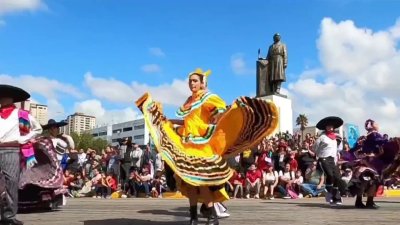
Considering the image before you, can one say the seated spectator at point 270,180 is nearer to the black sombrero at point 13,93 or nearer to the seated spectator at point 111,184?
the seated spectator at point 111,184

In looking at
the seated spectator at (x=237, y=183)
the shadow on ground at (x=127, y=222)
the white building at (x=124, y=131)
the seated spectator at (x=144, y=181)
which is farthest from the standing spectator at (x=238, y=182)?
the white building at (x=124, y=131)

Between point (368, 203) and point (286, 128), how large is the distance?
14.8 m

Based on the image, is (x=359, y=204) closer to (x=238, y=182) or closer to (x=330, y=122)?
(x=330, y=122)

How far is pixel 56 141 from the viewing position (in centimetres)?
1017


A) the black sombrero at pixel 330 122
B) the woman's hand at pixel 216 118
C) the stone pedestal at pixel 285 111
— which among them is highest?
the stone pedestal at pixel 285 111

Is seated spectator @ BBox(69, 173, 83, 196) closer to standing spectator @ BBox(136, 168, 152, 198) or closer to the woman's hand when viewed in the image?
standing spectator @ BBox(136, 168, 152, 198)

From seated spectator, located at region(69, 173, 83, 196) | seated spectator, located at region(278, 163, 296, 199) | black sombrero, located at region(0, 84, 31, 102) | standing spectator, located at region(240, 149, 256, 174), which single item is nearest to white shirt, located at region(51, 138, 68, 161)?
black sombrero, located at region(0, 84, 31, 102)

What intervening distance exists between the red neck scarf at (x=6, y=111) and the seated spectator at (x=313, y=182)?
10446mm

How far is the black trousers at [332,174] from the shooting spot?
11211 millimetres

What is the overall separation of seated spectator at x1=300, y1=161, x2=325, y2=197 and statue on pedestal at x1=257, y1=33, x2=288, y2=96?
34.1 feet

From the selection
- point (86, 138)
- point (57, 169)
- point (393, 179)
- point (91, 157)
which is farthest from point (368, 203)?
point (86, 138)

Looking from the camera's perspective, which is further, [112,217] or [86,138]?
[86,138]

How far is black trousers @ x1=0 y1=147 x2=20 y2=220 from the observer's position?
707 centimetres

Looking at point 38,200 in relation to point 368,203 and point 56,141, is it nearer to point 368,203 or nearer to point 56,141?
point 56,141
